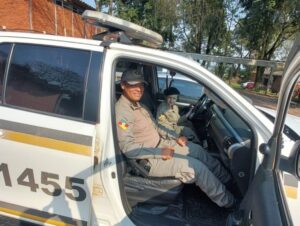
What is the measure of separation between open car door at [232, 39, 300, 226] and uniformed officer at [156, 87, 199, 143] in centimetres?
194

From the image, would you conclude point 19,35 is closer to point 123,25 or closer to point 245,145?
point 123,25

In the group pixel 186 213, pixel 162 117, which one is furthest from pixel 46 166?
pixel 162 117

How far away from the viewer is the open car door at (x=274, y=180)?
143cm

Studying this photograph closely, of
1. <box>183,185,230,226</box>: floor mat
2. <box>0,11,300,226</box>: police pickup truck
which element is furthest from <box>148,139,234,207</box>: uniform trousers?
<box>0,11,300,226</box>: police pickup truck

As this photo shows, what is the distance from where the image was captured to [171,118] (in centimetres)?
391

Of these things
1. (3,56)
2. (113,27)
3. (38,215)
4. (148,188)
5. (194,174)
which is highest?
(113,27)

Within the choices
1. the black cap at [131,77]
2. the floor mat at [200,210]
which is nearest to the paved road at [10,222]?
the floor mat at [200,210]

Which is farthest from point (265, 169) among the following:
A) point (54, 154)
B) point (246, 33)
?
point (246, 33)

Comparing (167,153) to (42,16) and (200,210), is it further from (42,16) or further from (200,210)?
(42,16)

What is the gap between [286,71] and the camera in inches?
61.6

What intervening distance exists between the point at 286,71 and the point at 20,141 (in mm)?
1807

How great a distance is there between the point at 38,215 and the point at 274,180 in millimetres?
1733

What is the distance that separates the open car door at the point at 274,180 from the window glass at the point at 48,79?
1.28 m

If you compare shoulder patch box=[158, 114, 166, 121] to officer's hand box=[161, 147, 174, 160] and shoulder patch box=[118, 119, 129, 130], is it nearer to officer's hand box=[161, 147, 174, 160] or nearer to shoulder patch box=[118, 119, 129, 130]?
officer's hand box=[161, 147, 174, 160]
